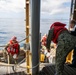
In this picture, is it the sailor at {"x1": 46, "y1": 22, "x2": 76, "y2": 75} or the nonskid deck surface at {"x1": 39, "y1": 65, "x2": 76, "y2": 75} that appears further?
the nonskid deck surface at {"x1": 39, "y1": 65, "x2": 76, "y2": 75}

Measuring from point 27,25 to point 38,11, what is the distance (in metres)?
0.67

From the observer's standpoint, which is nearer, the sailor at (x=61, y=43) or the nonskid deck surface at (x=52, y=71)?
the sailor at (x=61, y=43)

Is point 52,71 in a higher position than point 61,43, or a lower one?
lower

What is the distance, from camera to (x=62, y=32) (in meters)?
2.11

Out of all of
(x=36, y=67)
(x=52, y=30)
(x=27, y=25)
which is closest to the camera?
(x=52, y=30)

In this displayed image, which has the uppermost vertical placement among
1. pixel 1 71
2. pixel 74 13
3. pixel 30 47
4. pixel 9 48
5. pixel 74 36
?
pixel 74 13

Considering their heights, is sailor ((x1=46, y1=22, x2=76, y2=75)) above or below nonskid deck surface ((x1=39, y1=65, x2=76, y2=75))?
above

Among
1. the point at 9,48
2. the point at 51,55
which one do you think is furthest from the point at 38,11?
the point at 51,55

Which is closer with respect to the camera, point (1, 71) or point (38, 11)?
point (38, 11)

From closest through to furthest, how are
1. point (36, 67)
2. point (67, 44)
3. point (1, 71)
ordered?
point (67, 44)
point (36, 67)
point (1, 71)

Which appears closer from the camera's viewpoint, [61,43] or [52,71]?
[61,43]

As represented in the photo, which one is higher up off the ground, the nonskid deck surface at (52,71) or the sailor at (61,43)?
the sailor at (61,43)

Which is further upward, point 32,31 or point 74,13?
point 74,13

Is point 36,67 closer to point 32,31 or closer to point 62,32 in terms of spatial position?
point 32,31
